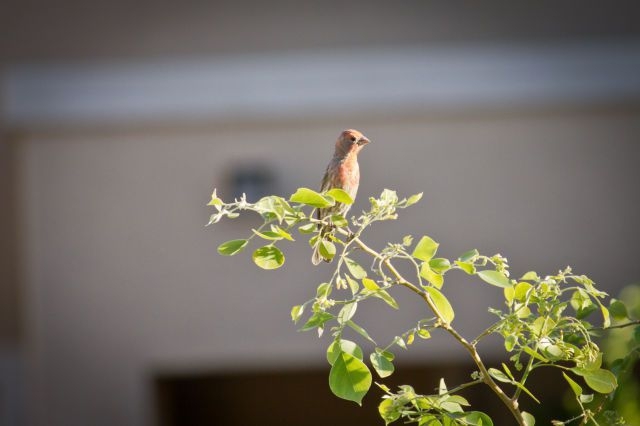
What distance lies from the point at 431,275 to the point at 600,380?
32cm

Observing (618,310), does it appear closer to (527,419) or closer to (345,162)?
(527,419)

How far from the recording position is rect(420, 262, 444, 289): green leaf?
159 cm

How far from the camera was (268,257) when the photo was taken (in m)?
1.55

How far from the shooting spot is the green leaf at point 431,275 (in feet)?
5.21

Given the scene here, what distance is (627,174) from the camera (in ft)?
24.8

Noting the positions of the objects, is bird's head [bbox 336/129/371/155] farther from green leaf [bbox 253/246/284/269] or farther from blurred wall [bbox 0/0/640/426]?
blurred wall [bbox 0/0/640/426]

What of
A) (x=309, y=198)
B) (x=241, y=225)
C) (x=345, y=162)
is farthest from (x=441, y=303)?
(x=241, y=225)

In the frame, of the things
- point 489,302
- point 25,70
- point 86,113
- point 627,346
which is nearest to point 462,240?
point 489,302

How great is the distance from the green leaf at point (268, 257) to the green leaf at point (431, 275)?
231 mm

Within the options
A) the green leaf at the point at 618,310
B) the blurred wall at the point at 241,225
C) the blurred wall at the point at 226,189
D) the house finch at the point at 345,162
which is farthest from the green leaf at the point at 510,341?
the blurred wall at the point at 241,225

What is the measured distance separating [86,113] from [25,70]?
0.71 meters

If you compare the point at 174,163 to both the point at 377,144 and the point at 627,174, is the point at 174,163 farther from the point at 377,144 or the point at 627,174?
the point at 627,174

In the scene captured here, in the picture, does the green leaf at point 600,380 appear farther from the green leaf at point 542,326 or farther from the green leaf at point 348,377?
the green leaf at point 348,377

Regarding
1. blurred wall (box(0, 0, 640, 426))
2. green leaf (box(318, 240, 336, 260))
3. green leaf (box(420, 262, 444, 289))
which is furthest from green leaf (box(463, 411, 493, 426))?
blurred wall (box(0, 0, 640, 426))
